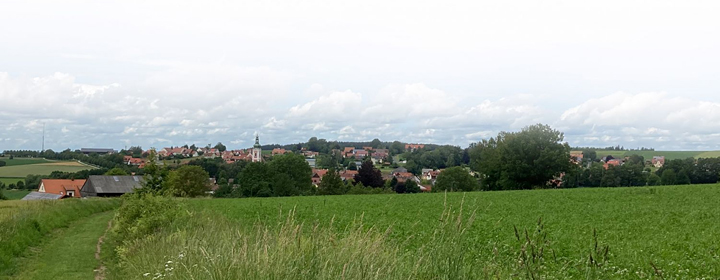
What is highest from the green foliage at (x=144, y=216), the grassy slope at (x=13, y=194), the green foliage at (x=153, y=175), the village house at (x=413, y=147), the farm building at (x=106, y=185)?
the village house at (x=413, y=147)

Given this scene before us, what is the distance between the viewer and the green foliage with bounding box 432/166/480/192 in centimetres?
7738

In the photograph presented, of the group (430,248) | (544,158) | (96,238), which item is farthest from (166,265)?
(544,158)

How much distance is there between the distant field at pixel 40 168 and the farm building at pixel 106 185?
2126 centimetres

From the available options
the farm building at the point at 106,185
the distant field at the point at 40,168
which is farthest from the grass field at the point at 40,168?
the farm building at the point at 106,185

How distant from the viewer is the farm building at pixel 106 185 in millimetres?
82375

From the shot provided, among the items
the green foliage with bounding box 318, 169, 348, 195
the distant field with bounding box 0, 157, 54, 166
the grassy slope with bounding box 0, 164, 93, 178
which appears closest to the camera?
the green foliage with bounding box 318, 169, 348, 195

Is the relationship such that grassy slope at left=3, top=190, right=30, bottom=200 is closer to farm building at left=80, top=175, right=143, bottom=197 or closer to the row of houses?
the row of houses

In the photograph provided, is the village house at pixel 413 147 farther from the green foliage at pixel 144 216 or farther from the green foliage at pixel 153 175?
the green foliage at pixel 144 216

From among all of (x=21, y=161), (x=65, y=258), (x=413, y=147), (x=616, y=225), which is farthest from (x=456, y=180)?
(x=21, y=161)

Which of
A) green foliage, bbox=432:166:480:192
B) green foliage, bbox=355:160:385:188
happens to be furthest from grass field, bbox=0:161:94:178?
green foliage, bbox=432:166:480:192

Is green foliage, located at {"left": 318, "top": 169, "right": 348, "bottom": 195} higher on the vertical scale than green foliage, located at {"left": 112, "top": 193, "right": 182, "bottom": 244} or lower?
lower

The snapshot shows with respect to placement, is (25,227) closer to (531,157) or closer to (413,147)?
(531,157)

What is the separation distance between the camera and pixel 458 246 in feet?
17.7

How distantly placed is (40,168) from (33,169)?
1.42 meters
